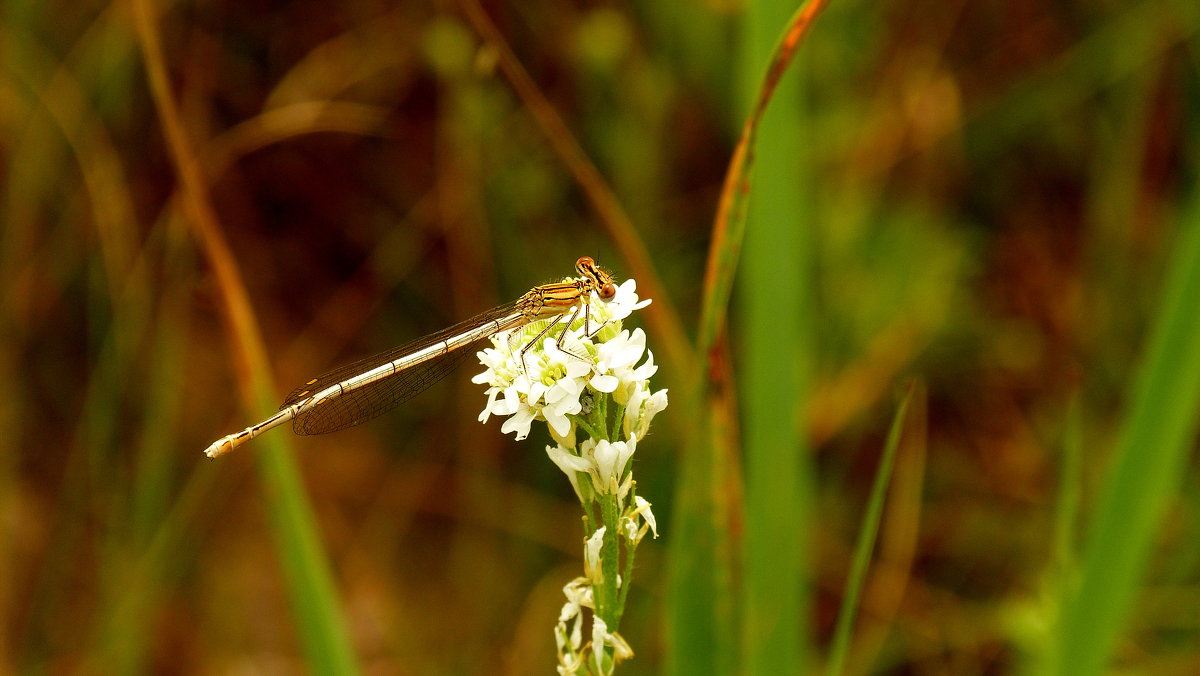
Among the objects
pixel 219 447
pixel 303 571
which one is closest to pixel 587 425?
pixel 303 571

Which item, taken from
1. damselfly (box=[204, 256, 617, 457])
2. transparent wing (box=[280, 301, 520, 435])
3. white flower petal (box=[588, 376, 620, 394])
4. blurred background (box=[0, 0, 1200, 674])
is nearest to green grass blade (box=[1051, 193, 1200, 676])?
white flower petal (box=[588, 376, 620, 394])

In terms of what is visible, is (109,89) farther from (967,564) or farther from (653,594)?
(967,564)

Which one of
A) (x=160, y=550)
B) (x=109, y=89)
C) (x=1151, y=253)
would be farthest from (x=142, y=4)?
(x=1151, y=253)

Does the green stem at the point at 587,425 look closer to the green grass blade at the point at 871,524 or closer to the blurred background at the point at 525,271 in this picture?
the green grass blade at the point at 871,524

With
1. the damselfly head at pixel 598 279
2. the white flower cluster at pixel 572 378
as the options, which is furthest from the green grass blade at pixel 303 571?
the damselfly head at pixel 598 279

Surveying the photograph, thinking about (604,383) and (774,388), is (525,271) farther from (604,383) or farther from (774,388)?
(604,383)
